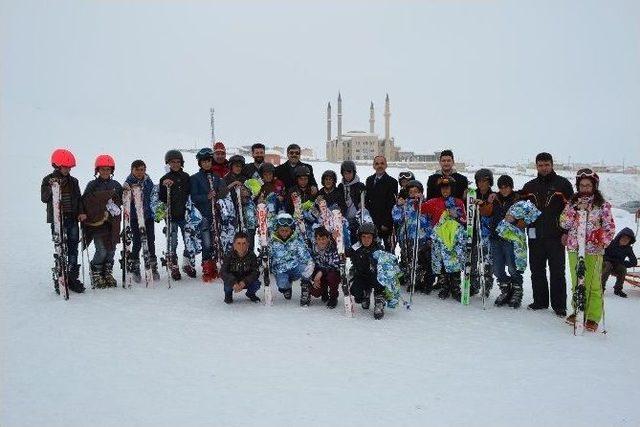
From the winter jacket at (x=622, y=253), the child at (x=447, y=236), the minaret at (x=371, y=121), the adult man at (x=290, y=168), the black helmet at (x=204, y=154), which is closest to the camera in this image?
the child at (x=447, y=236)

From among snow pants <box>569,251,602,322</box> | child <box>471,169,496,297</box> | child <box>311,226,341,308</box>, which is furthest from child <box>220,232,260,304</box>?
snow pants <box>569,251,602,322</box>

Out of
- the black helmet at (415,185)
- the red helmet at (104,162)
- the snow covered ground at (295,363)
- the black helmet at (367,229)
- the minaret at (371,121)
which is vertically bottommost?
the snow covered ground at (295,363)

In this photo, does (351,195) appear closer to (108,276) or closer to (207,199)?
(207,199)

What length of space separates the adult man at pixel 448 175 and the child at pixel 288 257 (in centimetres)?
220

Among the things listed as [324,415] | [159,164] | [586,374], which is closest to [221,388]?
[324,415]

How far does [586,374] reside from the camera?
4.06 m

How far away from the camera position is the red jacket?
651 cm

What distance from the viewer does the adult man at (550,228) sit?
5.76 m

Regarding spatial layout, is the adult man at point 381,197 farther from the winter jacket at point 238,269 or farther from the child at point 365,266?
the winter jacket at point 238,269

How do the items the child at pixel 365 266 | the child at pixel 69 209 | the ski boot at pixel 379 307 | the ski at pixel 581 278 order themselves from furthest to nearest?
the child at pixel 69 209 → the child at pixel 365 266 → the ski boot at pixel 379 307 → the ski at pixel 581 278

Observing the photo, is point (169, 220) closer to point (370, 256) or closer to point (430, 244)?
point (370, 256)

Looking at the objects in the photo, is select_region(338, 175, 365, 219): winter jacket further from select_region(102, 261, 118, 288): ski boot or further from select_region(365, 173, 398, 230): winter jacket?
select_region(102, 261, 118, 288): ski boot

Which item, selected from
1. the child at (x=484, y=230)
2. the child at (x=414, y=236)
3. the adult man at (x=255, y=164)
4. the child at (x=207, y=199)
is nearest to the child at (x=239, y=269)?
the child at (x=207, y=199)

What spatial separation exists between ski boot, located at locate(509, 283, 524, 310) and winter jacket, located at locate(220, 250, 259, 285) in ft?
11.5
